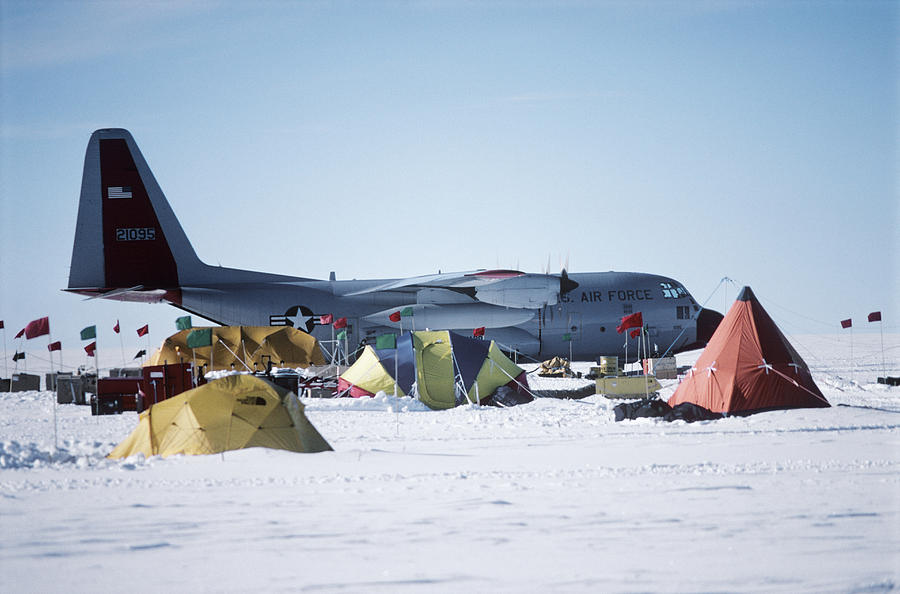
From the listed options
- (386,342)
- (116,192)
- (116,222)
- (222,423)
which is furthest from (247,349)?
(222,423)

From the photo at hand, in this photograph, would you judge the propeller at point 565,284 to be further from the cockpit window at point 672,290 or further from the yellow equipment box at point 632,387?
the yellow equipment box at point 632,387

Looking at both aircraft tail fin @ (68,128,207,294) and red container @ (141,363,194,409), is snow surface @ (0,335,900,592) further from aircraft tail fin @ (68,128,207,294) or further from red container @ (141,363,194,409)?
aircraft tail fin @ (68,128,207,294)

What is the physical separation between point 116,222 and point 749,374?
26.3 m

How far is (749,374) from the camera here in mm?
17078

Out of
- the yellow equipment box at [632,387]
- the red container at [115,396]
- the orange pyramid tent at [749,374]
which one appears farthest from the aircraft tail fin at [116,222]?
the orange pyramid tent at [749,374]

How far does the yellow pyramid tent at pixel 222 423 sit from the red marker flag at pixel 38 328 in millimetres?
10152

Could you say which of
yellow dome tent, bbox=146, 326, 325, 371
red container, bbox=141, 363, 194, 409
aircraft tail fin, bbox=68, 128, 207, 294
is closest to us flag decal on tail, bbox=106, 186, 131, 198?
aircraft tail fin, bbox=68, 128, 207, 294

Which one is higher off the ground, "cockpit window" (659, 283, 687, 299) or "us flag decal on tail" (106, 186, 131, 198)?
"us flag decal on tail" (106, 186, 131, 198)

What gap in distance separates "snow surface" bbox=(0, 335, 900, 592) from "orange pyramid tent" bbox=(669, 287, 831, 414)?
7.84 feet

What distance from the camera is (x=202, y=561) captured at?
658 centimetres

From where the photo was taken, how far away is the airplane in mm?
34250

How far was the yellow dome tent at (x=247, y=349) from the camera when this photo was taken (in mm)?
30422

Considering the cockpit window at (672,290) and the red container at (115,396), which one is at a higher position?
the cockpit window at (672,290)

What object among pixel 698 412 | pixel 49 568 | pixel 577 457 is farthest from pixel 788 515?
pixel 698 412
